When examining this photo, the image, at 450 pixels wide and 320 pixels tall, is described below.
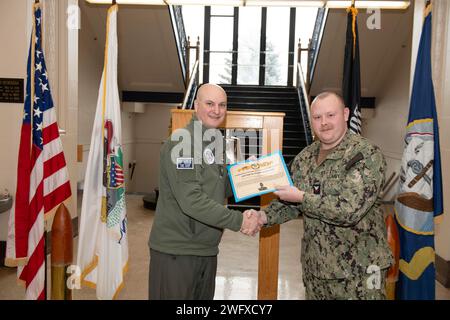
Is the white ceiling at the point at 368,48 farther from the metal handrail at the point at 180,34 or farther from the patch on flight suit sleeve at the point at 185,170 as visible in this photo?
the patch on flight suit sleeve at the point at 185,170

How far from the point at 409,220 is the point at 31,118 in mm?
2889

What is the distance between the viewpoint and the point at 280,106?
9.29 meters

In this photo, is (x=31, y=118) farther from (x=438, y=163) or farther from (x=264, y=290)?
(x=438, y=163)

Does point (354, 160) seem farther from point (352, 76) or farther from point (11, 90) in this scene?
point (11, 90)

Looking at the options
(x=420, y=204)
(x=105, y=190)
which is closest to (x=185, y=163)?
(x=105, y=190)

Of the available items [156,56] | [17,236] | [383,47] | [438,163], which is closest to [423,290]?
[438,163]

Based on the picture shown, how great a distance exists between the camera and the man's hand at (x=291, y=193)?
2254mm

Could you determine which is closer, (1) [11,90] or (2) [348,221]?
(2) [348,221]

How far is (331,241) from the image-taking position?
2184mm

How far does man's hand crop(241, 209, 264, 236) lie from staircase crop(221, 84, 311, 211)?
15.0 ft

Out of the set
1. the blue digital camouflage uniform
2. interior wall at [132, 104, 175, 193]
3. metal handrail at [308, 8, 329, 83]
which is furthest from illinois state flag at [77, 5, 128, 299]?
interior wall at [132, 104, 175, 193]

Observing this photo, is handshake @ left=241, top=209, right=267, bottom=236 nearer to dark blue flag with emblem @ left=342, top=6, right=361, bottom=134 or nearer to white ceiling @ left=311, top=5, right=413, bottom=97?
dark blue flag with emblem @ left=342, top=6, right=361, bottom=134

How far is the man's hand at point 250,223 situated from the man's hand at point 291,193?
0.95 ft

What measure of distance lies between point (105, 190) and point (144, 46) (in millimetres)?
6520
